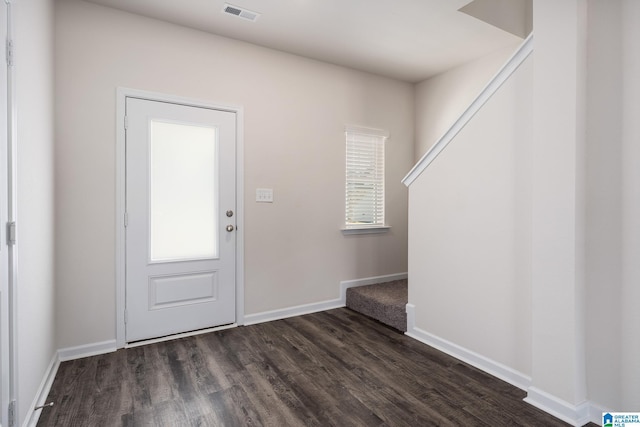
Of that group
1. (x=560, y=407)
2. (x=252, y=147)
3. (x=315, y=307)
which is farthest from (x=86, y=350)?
(x=560, y=407)

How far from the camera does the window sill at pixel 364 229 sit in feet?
12.9

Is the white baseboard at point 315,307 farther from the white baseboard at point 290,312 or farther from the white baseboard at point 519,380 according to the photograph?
the white baseboard at point 519,380

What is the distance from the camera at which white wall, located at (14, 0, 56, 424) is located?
66.6 inches

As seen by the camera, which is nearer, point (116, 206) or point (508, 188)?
point (508, 188)

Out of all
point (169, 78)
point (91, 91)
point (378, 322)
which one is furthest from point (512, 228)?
point (91, 91)

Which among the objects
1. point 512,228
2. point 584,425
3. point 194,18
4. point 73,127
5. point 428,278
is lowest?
point 584,425

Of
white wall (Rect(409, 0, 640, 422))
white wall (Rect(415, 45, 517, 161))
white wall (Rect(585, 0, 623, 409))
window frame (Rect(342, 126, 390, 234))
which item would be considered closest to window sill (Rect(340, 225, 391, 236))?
window frame (Rect(342, 126, 390, 234))

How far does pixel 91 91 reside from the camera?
2660mm

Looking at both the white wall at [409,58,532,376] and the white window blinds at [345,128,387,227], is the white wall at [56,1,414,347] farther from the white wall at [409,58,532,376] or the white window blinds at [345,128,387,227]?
the white wall at [409,58,532,376]

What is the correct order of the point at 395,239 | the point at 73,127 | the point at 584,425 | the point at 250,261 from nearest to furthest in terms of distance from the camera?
the point at 584,425, the point at 73,127, the point at 250,261, the point at 395,239

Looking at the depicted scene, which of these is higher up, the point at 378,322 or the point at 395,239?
the point at 395,239

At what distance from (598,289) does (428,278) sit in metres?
1.19

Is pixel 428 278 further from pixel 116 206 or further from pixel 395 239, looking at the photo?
pixel 116 206

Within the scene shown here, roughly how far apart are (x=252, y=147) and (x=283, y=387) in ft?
6.92
